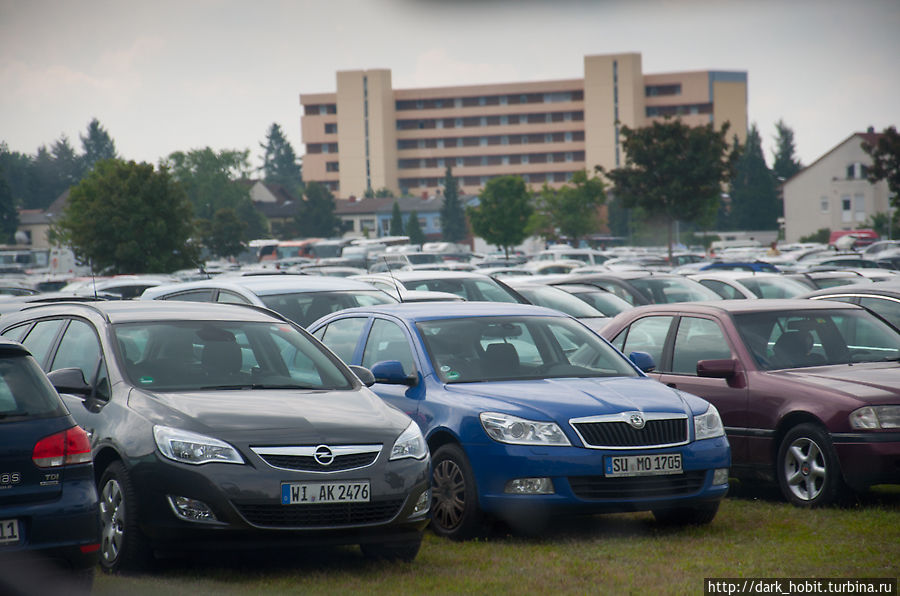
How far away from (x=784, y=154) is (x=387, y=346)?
5622 inches

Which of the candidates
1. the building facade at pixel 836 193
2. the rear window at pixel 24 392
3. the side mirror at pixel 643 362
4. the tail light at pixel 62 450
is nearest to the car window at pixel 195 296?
the side mirror at pixel 643 362

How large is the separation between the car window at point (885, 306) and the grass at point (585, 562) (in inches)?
172

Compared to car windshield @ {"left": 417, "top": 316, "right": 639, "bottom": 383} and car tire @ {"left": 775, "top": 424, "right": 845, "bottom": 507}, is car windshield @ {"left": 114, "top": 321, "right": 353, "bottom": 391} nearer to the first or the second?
car windshield @ {"left": 417, "top": 316, "right": 639, "bottom": 383}

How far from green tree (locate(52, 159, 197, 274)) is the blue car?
128 ft

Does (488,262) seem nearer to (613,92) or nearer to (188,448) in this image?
(188,448)

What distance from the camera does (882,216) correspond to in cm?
8638

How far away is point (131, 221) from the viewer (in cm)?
4719

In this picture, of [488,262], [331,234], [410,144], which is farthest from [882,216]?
[410,144]

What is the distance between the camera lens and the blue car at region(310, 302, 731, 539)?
759 centimetres

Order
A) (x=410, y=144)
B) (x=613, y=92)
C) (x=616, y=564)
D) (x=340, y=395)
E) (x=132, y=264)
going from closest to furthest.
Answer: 1. (x=616, y=564)
2. (x=340, y=395)
3. (x=132, y=264)
4. (x=613, y=92)
5. (x=410, y=144)

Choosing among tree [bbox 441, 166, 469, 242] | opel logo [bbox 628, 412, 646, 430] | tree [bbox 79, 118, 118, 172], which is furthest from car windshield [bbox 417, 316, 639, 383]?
tree [bbox 79, 118, 118, 172]

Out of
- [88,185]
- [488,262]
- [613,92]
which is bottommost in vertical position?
[488,262]

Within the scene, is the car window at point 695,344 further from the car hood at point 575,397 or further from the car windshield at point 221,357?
the car windshield at point 221,357

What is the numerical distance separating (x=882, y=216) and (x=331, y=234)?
5381 centimetres
